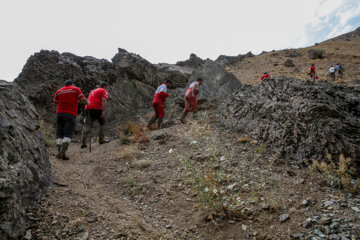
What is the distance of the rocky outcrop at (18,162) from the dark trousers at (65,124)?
4.80ft

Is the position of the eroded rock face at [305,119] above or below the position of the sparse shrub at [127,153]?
above

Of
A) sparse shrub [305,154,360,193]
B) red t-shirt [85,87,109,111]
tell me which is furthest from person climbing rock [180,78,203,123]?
sparse shrub [305,154,360,193]

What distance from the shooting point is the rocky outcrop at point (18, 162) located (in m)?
1.84

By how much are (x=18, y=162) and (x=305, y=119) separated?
4.82 m

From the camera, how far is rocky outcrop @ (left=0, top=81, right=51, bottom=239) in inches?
72.4

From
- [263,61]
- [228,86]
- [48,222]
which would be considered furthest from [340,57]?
[48,222]

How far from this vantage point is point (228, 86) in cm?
1118

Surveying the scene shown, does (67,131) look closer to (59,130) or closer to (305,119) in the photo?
(59,130)

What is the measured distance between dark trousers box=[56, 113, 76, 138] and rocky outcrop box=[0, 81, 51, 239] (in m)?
1.46

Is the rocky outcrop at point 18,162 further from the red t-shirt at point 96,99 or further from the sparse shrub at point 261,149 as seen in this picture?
the sparse shrub at point 261,149

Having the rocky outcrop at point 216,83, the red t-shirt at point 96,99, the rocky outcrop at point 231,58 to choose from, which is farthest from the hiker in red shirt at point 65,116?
the rocky outcrop at point 231,58

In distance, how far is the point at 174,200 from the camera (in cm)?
320

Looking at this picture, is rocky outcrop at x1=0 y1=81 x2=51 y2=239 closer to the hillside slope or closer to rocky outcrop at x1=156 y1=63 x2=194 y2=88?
rocky outcrop at x1=156 y1=63 x2=194 y2=88

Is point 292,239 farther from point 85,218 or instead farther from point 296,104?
point 296,104
